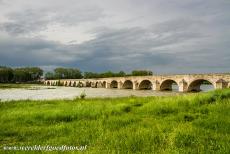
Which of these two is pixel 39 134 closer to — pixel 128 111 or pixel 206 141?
pixel 206 141

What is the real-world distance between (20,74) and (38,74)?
20874mm

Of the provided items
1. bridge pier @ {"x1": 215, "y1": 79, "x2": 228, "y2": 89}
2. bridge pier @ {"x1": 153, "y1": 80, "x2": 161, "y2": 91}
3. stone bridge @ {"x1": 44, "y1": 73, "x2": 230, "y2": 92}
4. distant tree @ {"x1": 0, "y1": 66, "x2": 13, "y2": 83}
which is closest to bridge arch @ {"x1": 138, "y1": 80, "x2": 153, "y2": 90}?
stone bridge @ {"x1": 44, "y1": 73, "x2": 230, "y2": 92}

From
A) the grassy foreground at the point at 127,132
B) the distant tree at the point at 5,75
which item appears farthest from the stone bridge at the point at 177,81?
the distant tree at the point at 5,75

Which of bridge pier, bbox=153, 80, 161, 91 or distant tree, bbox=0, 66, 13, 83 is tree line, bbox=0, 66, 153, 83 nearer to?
distant tree, bbox=0, 66, 13, 83

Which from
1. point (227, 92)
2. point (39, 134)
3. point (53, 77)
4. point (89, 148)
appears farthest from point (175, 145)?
point (53, 77)

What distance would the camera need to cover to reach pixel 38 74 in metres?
163

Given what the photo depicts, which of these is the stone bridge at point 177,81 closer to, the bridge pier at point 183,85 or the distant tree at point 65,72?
the bridge pier at point 183,85

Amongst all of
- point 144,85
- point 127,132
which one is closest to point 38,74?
point 144,85

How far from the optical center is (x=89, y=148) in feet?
22.9

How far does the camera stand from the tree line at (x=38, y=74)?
129500 mm

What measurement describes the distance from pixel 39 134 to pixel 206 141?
191 inches

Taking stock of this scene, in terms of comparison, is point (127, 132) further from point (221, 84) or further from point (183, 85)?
point (183, 85)

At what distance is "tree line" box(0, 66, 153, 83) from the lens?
5098 inches

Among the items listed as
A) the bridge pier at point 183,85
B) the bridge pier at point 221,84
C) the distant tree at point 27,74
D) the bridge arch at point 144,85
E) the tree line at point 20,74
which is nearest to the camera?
the bridge pier at point 221,84
